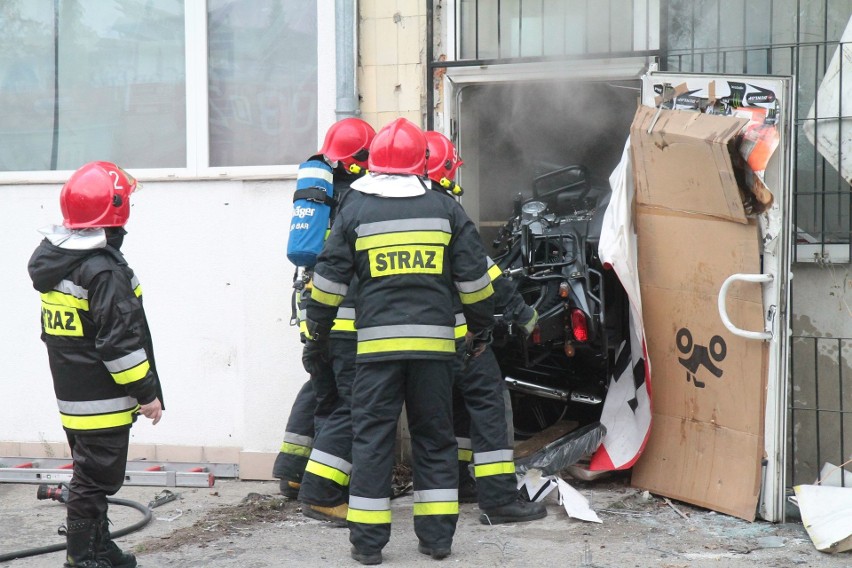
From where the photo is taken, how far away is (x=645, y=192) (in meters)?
5.25

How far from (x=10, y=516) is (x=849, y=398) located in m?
4.59

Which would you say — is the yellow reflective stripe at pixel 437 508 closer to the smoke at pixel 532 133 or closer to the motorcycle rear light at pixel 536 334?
the motorcycle rear light at pixel 536 334

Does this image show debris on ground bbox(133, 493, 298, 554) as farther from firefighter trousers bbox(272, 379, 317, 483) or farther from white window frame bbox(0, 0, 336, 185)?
white window frame bbox(0, 0, 336, 185)

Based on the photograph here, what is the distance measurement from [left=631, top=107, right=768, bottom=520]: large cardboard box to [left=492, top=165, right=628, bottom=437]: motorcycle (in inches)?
12.5

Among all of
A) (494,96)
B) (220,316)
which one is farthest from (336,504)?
(494,96)

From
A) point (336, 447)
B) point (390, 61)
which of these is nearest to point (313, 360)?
point (336, 447)

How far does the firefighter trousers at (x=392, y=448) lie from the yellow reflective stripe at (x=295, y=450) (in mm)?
1102

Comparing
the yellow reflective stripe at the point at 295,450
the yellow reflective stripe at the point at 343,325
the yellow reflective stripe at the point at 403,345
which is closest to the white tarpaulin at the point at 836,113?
the yellow reflective stripe at the point at 403,345

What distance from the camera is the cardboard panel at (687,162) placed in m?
4.75

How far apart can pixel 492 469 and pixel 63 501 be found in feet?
7.60

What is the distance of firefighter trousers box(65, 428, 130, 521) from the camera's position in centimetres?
422

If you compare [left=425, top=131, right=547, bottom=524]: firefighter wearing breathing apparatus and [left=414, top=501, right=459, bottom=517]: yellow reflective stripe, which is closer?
[left=414, top=501, right=459, bottom=517]: yellow reflective stripe

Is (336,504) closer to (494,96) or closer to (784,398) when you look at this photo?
(784,398)

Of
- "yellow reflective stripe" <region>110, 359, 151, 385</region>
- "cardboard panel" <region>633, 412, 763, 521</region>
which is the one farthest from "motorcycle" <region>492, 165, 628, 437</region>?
"yellow reflective stripe" <region>110, 359, 151, 385</region>
